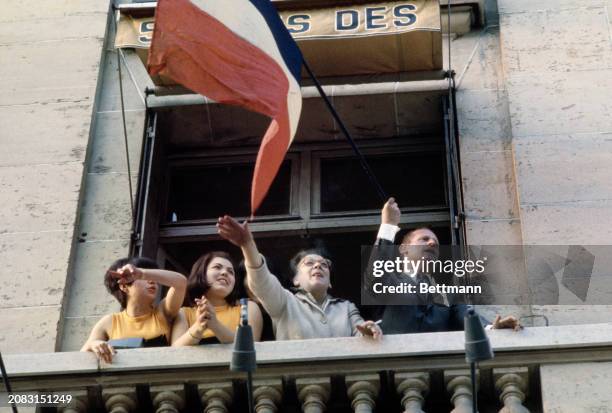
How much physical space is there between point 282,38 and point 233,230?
94.1 inches

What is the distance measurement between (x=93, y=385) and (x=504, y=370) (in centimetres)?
297

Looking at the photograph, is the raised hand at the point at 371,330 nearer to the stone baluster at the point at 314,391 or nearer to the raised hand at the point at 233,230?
the stone baluster at the point at 314,391

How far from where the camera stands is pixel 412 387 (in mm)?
10242

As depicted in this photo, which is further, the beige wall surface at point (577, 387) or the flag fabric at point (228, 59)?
the flag fabric at point (228, 59)

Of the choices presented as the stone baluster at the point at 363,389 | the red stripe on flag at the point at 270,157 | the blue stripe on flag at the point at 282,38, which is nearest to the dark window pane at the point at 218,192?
the blue stripe on flag at the point at 282,38

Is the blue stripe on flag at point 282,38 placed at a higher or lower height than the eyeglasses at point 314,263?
higher

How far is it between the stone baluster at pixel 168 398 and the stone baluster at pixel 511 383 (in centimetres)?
227

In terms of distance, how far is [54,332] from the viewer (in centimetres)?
1211

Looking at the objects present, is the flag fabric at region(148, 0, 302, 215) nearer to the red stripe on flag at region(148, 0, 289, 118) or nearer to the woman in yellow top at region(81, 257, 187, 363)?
the red stripe on flag at region(148, 0, 289, 118)

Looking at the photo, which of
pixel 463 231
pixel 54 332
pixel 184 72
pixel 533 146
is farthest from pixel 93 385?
pixel 533 146

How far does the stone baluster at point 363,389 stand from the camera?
10203mm

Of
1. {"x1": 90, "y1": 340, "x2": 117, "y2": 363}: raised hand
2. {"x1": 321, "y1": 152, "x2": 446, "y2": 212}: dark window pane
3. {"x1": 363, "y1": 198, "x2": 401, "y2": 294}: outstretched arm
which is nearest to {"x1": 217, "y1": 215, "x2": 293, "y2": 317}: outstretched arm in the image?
{"x1": 363, "y1": 198, "x2": 401, "y2": 294}: outstretched arm

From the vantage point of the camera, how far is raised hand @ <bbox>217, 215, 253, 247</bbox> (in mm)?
10453

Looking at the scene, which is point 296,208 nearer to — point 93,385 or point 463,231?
point 463,231
